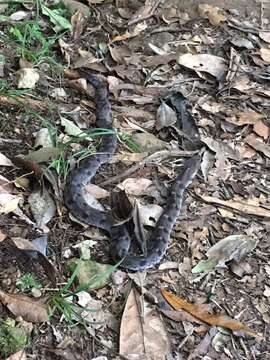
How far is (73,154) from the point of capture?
4.48 meters

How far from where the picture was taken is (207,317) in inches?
148

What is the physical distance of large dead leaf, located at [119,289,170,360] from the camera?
11.5 ft

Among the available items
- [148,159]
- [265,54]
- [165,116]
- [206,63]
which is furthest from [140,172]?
[265,54]

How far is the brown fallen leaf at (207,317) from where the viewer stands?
12.3ft

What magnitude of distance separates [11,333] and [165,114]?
7.26ft

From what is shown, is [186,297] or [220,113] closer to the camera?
[186,297]

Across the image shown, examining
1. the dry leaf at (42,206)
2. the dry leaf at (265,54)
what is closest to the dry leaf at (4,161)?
the dry leaf at (42,206)

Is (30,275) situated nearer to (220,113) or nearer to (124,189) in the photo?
(124,189)

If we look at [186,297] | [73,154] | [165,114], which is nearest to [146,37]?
[165,114]

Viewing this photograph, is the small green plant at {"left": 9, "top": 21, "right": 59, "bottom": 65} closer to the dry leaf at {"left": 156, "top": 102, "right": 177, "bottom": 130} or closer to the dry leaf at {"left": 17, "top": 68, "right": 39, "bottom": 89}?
the dry leaf at {"left": 17, "top": 68, "right": 39, "bottom": 89}

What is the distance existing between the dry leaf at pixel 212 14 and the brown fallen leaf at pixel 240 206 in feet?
6.68

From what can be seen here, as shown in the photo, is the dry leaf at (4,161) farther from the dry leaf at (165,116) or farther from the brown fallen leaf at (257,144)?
the brown fallen leaf at (257,144)

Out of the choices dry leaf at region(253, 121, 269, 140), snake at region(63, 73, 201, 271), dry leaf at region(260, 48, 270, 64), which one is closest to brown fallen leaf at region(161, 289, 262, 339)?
snake at region(63, 73, 201, 271)

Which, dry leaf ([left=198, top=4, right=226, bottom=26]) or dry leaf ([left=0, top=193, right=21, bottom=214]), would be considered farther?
dry leaf ([left=198, top=4, right=226, bottom=26])
